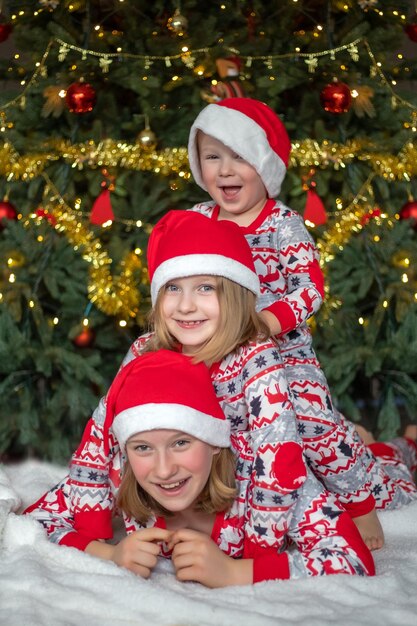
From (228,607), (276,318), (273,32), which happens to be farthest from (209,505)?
(273,32)

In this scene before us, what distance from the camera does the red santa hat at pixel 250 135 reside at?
237 centimetres

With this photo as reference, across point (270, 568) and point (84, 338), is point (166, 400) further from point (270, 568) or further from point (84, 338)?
point (84, 338)

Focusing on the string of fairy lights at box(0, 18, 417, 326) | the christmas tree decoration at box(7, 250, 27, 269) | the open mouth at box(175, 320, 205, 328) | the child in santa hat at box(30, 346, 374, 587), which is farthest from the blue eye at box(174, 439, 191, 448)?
the christmas tree decoration at box(7, 250, 27, 269)

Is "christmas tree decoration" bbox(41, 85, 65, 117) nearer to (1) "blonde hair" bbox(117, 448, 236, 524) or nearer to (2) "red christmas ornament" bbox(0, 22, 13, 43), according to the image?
(2) "red christmas ornament" bbox(0, 22, 13, 43)

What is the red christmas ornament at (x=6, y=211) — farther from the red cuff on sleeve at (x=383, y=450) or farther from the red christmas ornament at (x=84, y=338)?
the red cuff on sleeve at (x=383, y=450)

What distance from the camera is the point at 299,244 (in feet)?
7.66

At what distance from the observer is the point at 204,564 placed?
1907 mm

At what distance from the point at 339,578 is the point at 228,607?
0.25m

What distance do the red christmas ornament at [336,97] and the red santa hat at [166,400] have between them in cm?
176

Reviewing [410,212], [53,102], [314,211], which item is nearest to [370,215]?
[410,212]

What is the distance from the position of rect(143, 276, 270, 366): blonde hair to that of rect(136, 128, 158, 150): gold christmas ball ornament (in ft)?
5.01

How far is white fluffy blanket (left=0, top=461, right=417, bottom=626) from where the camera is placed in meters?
1.72

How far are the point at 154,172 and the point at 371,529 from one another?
6.35ft

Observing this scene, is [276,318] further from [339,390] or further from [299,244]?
[339,390]
